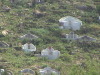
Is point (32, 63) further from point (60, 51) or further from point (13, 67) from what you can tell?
point (60, 51)

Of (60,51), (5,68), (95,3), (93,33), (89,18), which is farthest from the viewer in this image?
(95,3)

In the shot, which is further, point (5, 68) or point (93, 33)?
point (93, 33)

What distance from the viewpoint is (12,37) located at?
39500mm

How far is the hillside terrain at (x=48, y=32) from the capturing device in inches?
1334

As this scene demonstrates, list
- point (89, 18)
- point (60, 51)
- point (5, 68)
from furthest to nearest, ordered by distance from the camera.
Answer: point (89, 18), point (60, 51), point (5, 68)

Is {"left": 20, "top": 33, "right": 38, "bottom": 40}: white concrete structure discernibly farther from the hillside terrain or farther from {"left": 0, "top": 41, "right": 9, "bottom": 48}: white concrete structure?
{"left": 0, "top": 41, "right": 9, "bottom": 48}: white concrete structure

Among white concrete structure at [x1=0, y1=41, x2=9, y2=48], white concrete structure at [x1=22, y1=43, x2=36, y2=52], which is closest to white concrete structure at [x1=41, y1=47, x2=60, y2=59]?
white concrete structure at [x1=22, y1=43, x2=36, y2=52]

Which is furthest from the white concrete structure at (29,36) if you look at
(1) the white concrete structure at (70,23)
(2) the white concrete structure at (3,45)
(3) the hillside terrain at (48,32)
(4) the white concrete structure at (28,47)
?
(1) the white concrete structure at (70,23)

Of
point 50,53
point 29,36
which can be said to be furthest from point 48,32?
point 50,53

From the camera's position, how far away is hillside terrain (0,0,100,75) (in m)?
33.9

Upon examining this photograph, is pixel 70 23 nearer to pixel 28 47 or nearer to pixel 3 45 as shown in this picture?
pixel 28 47

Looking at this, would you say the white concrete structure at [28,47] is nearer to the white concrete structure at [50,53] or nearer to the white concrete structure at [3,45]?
the white concrete structure at [50,53]

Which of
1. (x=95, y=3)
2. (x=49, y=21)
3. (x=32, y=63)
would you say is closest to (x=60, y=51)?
(x=32, y=63)

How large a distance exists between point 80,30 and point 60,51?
5.42m
